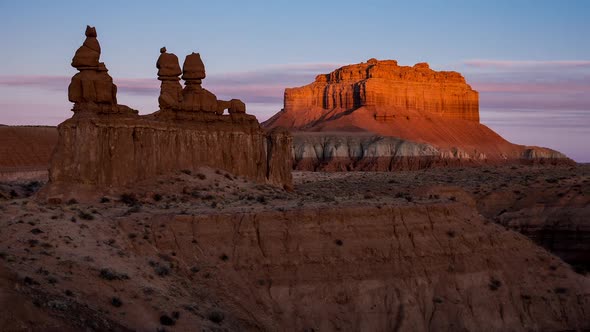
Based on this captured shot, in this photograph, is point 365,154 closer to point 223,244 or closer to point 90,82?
point 90,82

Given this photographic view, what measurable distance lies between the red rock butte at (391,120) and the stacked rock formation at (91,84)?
103893 mm

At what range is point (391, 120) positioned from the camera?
17112 centimetres

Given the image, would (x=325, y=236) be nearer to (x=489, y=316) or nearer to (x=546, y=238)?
(x=489, y=316)

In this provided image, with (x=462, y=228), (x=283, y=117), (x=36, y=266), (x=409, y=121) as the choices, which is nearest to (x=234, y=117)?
(x=462, y=228)

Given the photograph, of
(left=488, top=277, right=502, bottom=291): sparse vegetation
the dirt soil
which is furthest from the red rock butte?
(left=488, top=277, right=502, bottom=291): sparse vegetation

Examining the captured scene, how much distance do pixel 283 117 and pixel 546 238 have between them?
429 ft

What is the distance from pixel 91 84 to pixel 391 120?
131m

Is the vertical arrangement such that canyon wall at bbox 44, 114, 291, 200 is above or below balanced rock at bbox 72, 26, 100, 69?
below

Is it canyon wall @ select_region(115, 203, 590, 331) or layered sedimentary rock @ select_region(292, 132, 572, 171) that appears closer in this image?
canyon wall @ select_region(115, 203, 590, 331)

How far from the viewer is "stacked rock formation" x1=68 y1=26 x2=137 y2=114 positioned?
140 ft

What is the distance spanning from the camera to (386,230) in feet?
131

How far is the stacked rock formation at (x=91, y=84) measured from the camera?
42719mm

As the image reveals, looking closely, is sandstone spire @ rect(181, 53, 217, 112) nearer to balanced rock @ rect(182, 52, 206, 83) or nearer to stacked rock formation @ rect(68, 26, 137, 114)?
balanced rock @ rect(182, 52, 206, 83)

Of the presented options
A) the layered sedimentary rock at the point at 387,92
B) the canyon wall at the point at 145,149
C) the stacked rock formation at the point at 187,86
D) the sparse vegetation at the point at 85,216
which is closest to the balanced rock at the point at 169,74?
the stacked rock formation at the point at 187,86
